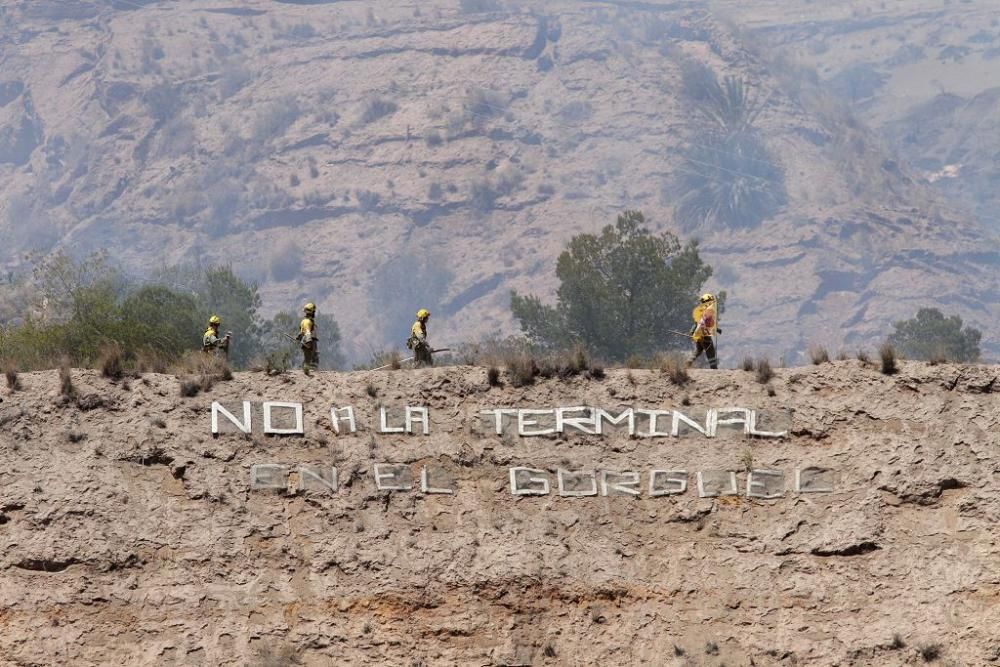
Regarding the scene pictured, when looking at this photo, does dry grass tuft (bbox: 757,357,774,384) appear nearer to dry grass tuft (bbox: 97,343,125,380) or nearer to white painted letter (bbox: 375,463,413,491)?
white painted letter (bbox: 375,463,413,491)

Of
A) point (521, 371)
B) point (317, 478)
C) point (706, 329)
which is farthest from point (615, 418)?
point (317, 478)

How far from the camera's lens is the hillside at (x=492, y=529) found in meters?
23.3

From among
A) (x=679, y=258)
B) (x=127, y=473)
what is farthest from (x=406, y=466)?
(x=679, y=258)

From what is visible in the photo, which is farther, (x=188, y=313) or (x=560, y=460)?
(x=188, y=313)

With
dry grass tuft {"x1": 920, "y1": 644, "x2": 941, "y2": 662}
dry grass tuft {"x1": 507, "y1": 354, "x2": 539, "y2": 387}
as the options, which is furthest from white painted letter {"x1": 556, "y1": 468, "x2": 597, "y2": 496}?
dry grass tuft {"x1": 920, "y1": 644, "x2": 941, "y2": 662}

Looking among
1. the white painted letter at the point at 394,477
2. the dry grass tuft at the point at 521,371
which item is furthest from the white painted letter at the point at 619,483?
the white painted letter at the point at 394,477

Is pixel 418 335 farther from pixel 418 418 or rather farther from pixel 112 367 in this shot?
pixel 112 367

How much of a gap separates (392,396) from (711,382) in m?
5.26

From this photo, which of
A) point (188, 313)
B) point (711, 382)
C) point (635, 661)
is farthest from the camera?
point (188, 313)

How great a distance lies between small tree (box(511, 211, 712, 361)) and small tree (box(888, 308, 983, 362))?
16847mm

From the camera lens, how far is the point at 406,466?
25297 mm

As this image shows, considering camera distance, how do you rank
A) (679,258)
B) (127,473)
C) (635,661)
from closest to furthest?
(635,661), (127,473), (679,258)

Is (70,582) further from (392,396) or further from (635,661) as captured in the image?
(635,661)

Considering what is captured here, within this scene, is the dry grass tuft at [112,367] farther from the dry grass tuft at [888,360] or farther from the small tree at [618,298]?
the small tree at [618,298]
